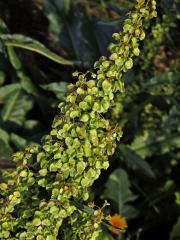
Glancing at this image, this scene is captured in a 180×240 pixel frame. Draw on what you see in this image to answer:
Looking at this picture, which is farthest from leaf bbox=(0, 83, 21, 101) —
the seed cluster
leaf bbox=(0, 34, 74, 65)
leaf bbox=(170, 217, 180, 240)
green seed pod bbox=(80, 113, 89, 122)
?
green seed pod bbox=(80, 113, 89, 122)

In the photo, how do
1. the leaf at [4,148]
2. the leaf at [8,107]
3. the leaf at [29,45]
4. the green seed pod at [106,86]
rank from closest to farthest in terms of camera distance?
1. the green seed pod at [106,86]
2. the leaf at [29,45]
3. the leaf at [4,148]
4. the leaf at [8,107]

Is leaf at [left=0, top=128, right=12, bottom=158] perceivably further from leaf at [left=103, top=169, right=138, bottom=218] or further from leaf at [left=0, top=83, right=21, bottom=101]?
leaf at [left=103, top=169, right=138, bottom=218]

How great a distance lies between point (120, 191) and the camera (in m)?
2.70

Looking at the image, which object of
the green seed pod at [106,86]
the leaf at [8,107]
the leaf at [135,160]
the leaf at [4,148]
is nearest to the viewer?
the green seed pod at [106,86]

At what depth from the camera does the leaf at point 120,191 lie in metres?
2.66

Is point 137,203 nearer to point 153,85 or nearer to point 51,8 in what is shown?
point 153,85

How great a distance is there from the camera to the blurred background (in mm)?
2574

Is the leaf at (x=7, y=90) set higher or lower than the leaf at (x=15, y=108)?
higher

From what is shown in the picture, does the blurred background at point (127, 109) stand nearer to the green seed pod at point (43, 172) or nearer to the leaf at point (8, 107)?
the leaf at point (8, 107)

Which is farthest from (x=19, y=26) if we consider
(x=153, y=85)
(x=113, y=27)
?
(x=153, y=85)

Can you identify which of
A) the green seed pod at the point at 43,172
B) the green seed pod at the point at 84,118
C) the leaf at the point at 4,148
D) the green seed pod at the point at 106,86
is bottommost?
the green seed pod at the point at 43,172

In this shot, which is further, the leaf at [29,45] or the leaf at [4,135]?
the leaf at [4,135]

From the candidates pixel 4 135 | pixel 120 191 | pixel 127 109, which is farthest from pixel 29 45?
pixel 120 191

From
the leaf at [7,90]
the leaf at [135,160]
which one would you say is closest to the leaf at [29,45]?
the leaf at [7,90]
